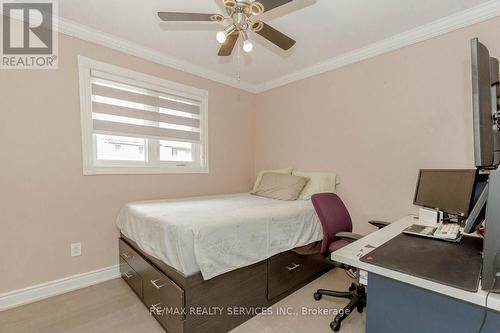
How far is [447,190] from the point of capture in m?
1.72

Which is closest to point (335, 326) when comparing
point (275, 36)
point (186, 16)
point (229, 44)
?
point (275, 36)

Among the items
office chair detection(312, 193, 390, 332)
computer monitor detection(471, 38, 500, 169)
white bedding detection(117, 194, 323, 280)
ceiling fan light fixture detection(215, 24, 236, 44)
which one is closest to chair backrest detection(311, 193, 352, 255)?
office chair detection(312, 193, 390, 332)

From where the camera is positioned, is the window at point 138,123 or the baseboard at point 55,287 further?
the window at point 138,123

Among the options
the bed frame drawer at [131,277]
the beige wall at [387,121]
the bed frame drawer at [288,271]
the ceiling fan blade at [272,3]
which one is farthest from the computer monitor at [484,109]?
the bed frame drawer at [131,277]

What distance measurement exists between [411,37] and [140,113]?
2921 mm

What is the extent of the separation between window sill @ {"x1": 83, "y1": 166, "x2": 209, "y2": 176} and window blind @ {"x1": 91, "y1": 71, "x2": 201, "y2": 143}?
0.37 m

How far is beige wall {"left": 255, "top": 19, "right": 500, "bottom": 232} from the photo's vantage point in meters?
2.00

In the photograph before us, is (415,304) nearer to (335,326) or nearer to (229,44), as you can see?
(335,326)

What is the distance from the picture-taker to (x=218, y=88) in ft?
10.9

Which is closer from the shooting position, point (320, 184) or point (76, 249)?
point (76, 249)

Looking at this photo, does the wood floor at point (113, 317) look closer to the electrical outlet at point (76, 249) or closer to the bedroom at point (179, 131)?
the bedroom at point (179, 131)

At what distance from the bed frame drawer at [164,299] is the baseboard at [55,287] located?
2.60ft

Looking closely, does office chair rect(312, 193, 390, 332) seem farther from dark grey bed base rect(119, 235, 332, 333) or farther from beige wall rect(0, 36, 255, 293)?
beige wall rect(0, 36, 255, 293)

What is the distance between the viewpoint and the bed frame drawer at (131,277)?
2002 millimetres
